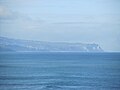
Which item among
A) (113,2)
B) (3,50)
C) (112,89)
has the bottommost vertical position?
(112,89)

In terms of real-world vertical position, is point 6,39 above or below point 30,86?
above

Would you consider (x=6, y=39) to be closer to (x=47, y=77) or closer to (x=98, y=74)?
Answer: (x=47, y=77)

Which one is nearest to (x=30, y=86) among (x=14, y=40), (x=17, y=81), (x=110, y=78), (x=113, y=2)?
(x=17, y=81)

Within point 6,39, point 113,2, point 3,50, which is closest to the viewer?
point 113,2

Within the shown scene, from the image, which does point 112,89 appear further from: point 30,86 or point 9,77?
point 9,77

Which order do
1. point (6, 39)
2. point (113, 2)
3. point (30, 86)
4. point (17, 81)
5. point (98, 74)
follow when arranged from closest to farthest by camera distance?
point (113, 2), point (6, 39), point (30, 86), point (17, 81), point (98, 74)

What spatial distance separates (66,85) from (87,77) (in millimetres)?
1399

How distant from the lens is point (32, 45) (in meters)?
8.52

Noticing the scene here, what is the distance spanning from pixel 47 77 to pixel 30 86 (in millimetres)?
1771

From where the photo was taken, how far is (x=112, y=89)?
9.05 meters

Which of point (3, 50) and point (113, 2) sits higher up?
point (113, 2)

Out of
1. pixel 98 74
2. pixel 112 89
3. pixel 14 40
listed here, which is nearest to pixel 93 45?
pixel 112 89

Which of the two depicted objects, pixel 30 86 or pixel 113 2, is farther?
pixel 30 86

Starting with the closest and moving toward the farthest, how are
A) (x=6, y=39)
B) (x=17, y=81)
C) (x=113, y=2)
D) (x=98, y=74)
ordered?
(x=113, y=2), (x=6, y=39), (x=17, y=81), (x=98, y=74)
